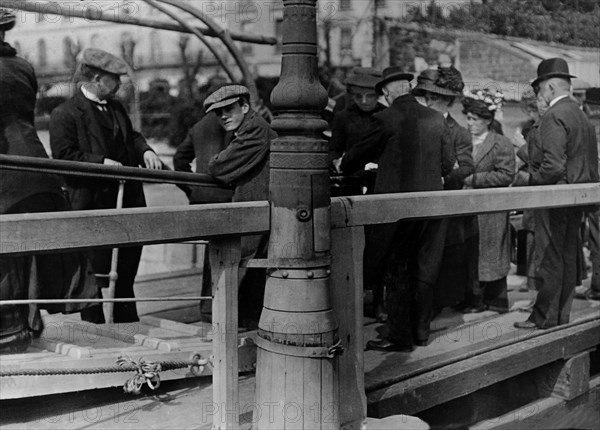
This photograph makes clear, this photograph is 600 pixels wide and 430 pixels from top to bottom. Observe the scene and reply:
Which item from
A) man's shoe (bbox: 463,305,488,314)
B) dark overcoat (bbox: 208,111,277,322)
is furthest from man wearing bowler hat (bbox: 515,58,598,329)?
dark overcoat (bbox: 208,111,277,322)

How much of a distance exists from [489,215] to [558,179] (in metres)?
0.77

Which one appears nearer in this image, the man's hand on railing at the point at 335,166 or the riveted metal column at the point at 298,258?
the riveted metal column at the point at 298,258

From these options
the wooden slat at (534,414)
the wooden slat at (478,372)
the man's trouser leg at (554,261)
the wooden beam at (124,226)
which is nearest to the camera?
the wooden beam at (124,226)

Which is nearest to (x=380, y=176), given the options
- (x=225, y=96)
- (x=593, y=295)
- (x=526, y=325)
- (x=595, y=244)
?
(x=225, y=96)

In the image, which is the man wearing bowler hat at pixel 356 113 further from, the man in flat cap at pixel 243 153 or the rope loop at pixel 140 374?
the rope loop at pixel 140 374

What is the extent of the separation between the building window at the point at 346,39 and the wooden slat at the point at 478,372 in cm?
1547

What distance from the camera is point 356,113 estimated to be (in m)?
6.64

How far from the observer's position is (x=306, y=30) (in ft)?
11.0

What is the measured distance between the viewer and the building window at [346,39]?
68.1ft

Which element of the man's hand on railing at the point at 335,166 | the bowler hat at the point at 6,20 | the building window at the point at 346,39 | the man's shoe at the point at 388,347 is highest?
the building window at the point at 346,39

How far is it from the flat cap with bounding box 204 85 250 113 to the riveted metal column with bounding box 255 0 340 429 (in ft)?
5.00

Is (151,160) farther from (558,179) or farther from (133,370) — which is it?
(558,179)

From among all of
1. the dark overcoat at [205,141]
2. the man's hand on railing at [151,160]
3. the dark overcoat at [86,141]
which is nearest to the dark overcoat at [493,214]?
the dark overcoat at [205,141]

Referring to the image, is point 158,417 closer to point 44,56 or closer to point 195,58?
point 44,56
